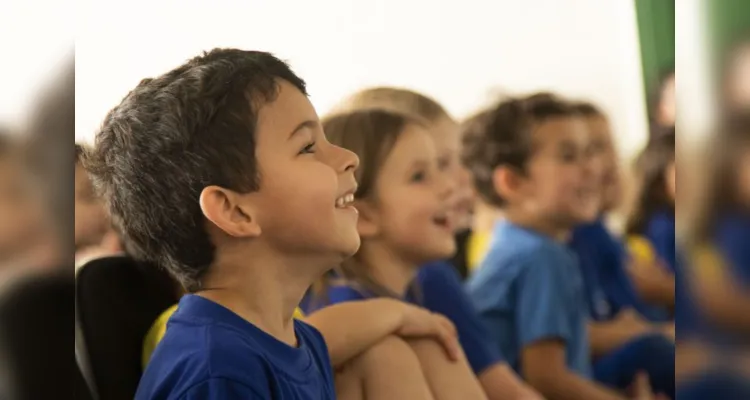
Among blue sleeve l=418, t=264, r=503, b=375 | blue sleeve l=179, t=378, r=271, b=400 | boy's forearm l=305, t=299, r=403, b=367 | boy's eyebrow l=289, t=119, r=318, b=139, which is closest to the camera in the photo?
blue sleeve l=179, t=378, r=271, b=400

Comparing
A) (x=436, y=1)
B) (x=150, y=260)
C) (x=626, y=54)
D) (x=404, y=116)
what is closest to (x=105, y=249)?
(x=150, y=260)

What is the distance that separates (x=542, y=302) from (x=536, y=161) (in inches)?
7.3

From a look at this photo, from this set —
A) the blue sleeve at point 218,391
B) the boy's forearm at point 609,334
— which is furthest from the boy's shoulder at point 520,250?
the blue sleeve at point 218,391

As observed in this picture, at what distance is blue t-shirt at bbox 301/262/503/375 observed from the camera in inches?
52.0

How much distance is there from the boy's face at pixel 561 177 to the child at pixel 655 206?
2.5 inches

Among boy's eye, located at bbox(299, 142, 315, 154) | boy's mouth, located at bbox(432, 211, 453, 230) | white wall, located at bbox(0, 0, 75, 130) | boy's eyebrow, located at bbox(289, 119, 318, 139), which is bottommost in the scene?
boy's mouth, located at bbox(432, 211, 453, 230)

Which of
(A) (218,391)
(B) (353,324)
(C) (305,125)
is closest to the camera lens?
(A) (218,391)

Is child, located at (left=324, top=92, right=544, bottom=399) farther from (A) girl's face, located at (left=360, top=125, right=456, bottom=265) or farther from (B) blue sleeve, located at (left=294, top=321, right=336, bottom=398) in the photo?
(B) blue sleeve, located at (left=294, top=321, right=336, bottom=398)

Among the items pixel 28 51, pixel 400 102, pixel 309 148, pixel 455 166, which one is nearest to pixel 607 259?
pixel 455 166

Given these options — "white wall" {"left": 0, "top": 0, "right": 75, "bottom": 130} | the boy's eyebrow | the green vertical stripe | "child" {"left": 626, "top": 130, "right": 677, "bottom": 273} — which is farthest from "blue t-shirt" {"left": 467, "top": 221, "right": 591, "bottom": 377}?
"white wall" {"left": 0, "top": 0, "right": 75, "bottom": 130}

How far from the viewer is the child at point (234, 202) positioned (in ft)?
3.50

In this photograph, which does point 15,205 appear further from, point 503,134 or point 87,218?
point 503,134

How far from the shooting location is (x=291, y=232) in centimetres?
109

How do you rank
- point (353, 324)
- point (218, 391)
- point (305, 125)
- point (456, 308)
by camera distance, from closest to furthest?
1. point (218, 391)
2. point (305, 125)
3. point (353, 324)
4. point (456, 308)
